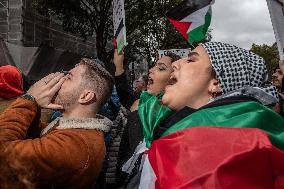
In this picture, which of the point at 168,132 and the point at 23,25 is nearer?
the point at 168,132

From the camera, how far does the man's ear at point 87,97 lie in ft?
7.57

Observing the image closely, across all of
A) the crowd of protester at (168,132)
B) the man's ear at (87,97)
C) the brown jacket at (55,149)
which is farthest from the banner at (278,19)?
the brown jacket at (55,149)

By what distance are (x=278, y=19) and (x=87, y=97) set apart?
209 cm

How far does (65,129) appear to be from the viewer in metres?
2.10

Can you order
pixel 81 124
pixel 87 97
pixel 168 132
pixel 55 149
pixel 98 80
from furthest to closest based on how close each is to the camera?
1. pixel 98 80
2. pixel 87 97
3. pixel 81 124
4. pixel 55 149
5. pixel 168 132

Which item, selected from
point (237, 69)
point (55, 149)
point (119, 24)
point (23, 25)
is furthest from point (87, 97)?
point (23, 25)

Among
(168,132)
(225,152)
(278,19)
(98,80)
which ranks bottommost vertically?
(98,80)

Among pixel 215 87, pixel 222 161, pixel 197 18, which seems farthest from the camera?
pixel 197 18

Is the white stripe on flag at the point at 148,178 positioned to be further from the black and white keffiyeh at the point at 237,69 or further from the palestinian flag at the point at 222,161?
the black and white keffiyeh at the point at 237,69

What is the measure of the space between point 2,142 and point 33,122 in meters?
0.40

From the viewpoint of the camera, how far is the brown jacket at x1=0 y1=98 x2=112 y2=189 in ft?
6.09

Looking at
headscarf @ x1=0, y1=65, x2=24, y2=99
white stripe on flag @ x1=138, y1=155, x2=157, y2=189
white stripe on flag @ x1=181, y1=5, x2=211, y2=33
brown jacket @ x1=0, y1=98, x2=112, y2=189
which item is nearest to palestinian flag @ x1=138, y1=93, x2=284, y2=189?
white stripe on flag @ x1=138, y1=155, x2=157, y2=189

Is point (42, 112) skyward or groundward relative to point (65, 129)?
groundward

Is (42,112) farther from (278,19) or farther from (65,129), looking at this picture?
(278,19)
